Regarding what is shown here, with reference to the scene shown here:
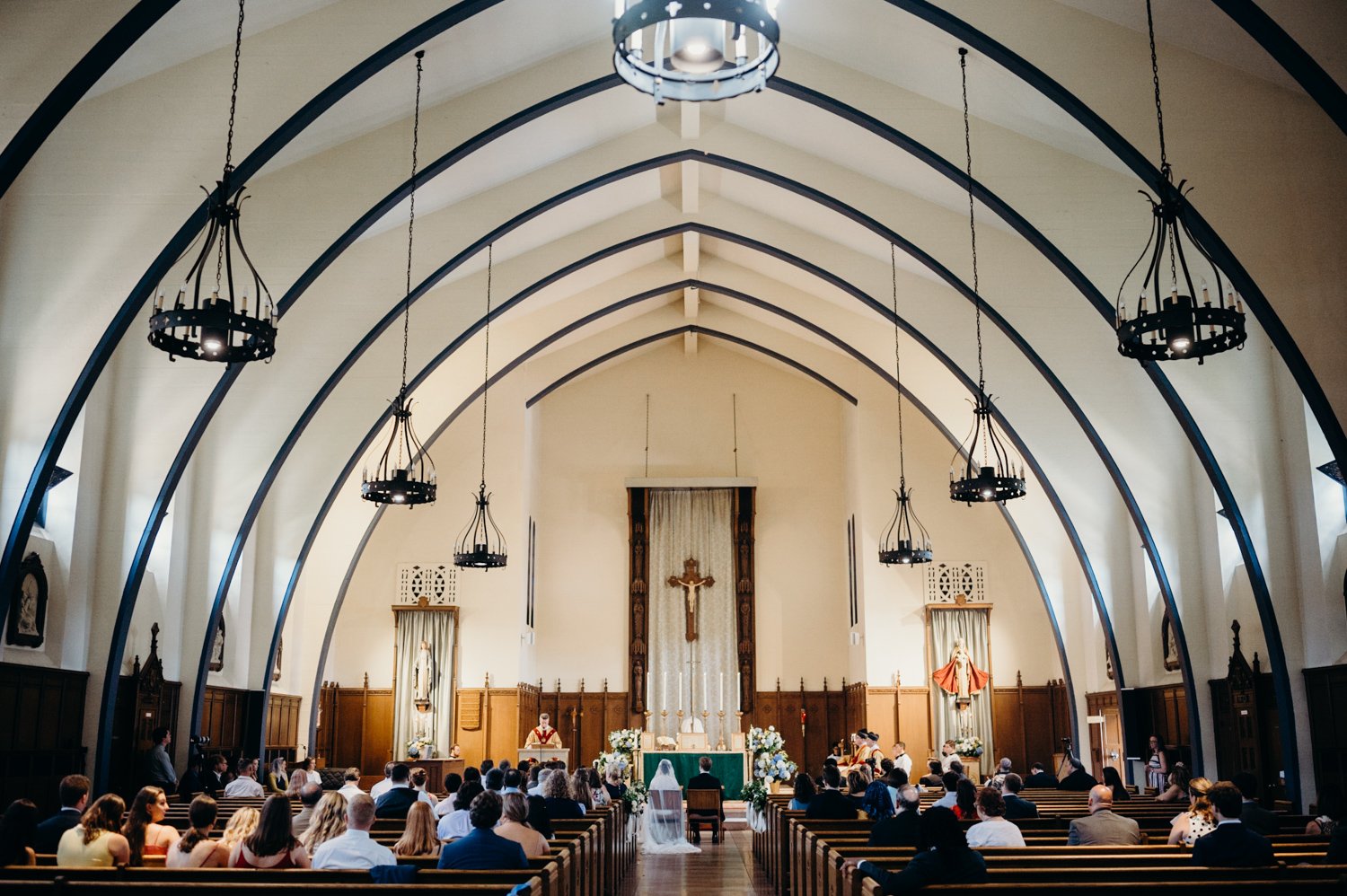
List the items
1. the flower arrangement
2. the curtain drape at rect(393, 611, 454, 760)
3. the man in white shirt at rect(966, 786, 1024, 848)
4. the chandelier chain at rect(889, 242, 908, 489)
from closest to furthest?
the man in white shirt at rect(966, 786, 1024, 848)
the chandelier chain at rect(889, 242, 908, 489)
the flower arrangement
the curtain drape at rect(393, 611, 454, 760)

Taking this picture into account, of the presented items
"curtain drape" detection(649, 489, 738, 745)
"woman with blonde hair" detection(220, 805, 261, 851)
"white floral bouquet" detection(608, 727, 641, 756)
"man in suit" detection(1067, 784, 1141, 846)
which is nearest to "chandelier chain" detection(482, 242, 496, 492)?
"curtain drape" detection(649, 489, 738, 745)

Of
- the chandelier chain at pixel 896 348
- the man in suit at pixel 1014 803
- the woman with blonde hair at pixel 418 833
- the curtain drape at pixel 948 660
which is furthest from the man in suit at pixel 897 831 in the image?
the curtain drape at pixel 948 660

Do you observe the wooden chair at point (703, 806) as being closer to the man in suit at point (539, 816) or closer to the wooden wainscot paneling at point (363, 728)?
the man in suit at point (539, 816)

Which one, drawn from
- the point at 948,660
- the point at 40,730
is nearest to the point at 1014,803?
the point at 40,730

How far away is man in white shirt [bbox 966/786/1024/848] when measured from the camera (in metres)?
7.32

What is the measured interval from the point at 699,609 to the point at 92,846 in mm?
16641

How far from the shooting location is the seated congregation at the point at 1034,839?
17.9 ft

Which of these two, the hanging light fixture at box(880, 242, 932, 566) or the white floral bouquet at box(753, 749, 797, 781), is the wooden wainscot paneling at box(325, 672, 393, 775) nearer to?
the white floral bouquet at box(753, 749, 797, 781)

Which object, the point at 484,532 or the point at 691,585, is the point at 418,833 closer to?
the point at 484,532

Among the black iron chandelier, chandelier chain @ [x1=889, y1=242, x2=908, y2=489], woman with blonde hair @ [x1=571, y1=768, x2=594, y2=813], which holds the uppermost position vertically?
chandelier chain @ [x1=889, y1=242, x2=908, y2=489]

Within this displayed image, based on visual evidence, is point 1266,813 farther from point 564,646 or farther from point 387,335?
point 564,646

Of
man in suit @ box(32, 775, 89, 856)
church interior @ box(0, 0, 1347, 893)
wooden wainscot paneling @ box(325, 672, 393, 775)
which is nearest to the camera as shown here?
man in suit @ box(32, 775, 89, 856)

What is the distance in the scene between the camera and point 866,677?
19953mm

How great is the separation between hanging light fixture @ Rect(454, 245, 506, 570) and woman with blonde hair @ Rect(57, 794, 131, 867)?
9547mm
